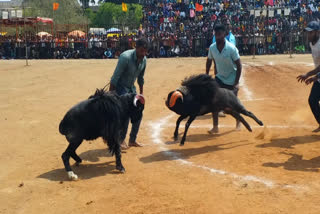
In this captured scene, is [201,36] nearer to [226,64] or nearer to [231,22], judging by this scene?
[231,22]

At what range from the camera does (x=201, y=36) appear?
3222 centimetres

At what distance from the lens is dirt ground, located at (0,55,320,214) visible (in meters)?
5.25

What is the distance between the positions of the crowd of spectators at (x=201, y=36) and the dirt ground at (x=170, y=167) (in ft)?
64.1

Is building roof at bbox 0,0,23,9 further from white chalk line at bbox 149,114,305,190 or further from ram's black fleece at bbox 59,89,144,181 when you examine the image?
ram's black fleece at bbox 59,89,144,181

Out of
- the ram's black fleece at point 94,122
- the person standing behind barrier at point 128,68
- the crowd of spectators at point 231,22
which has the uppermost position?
the crowd of spectators at point 231,22

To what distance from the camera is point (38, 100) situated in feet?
45.5

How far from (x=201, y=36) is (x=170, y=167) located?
26340 mm

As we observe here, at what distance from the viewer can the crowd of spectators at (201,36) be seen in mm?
31609

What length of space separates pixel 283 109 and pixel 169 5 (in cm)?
3248

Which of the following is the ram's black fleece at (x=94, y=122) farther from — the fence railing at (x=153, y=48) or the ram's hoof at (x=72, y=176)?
the fence railing at (x=153, y=48)

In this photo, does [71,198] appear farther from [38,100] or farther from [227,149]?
[38,100]

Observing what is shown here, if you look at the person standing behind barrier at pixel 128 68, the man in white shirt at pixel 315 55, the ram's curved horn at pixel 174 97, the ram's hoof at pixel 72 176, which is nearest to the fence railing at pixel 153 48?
the man in white shirt at pixel 315 55

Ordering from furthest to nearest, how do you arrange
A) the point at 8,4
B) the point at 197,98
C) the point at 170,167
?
the point at 8,4, the point at 197,98, the point at 170,167

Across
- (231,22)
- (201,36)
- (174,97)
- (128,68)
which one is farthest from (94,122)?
(231,22)
